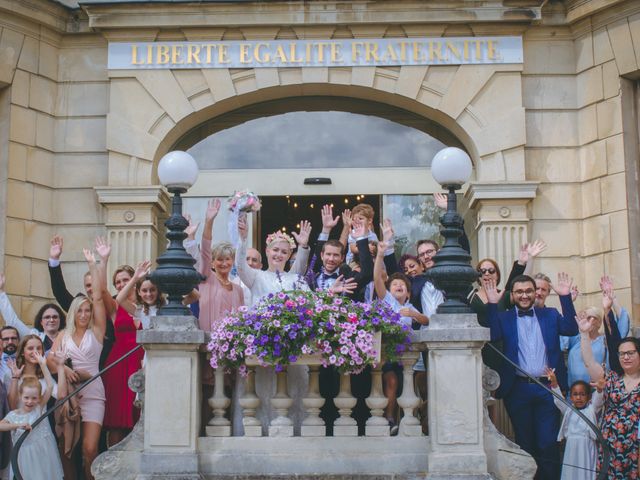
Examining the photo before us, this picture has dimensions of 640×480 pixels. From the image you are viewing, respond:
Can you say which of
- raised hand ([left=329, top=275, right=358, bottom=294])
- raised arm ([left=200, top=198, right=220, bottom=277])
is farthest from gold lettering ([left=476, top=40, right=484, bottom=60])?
raised arm ([left=200, top=198, right=220, bottom=277])

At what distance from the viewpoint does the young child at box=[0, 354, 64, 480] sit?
926cm

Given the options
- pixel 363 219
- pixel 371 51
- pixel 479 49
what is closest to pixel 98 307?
pixel 363 219

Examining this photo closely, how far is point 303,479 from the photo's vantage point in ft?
27.2

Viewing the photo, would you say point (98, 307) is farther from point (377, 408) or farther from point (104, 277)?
point (377, 408)

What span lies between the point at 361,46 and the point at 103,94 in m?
3.62

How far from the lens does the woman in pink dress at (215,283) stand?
9.28 meters

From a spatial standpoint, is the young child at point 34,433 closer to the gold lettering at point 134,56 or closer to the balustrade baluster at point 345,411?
the balustrade baluster at point 345,411

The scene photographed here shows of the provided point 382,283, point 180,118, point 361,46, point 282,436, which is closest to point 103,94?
point 180,118

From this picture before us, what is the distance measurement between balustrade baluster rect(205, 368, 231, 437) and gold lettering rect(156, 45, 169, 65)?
22.2 ft

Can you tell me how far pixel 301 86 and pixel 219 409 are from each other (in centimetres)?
681

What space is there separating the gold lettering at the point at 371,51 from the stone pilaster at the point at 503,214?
224cm

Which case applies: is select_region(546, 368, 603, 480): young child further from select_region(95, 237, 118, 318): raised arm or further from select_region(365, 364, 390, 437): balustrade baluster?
select_region(95, 237, 118, 318): raised arm

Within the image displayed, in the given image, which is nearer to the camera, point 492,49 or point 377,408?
point 377,408

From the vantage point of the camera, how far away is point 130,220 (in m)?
13.8
